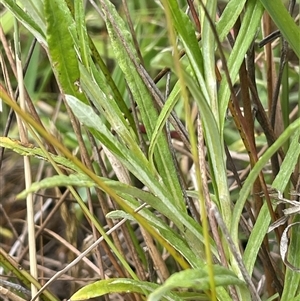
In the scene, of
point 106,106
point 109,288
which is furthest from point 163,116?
point 109,288

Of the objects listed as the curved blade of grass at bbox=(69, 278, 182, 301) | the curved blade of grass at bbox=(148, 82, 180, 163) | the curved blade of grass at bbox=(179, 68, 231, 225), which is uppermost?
the curved blade of grass at bbox=(148, 82, 180, 163)

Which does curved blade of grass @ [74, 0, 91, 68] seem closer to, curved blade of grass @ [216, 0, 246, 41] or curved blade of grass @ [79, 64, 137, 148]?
curved blade of grass @ [79, 64, 137, 148]

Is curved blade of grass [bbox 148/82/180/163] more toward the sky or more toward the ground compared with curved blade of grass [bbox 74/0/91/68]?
more toward the ground

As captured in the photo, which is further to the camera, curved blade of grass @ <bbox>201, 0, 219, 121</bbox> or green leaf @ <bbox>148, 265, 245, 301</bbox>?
curved blade of grass @ <bbox>201, 0, 219, 121</bbox>

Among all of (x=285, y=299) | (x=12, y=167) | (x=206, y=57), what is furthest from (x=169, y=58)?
(x=12, y=167)

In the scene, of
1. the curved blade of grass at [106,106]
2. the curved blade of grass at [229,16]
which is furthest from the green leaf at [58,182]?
the curved blade of grass at [229,16]

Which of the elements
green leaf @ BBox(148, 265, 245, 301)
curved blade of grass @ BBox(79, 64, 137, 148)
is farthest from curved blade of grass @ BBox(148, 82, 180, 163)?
green leaf @ BBox(148, 265, 245, 301)

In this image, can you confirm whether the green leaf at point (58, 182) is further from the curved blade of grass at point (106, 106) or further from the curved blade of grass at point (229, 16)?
the curved blade of grass at point (229, 16)
